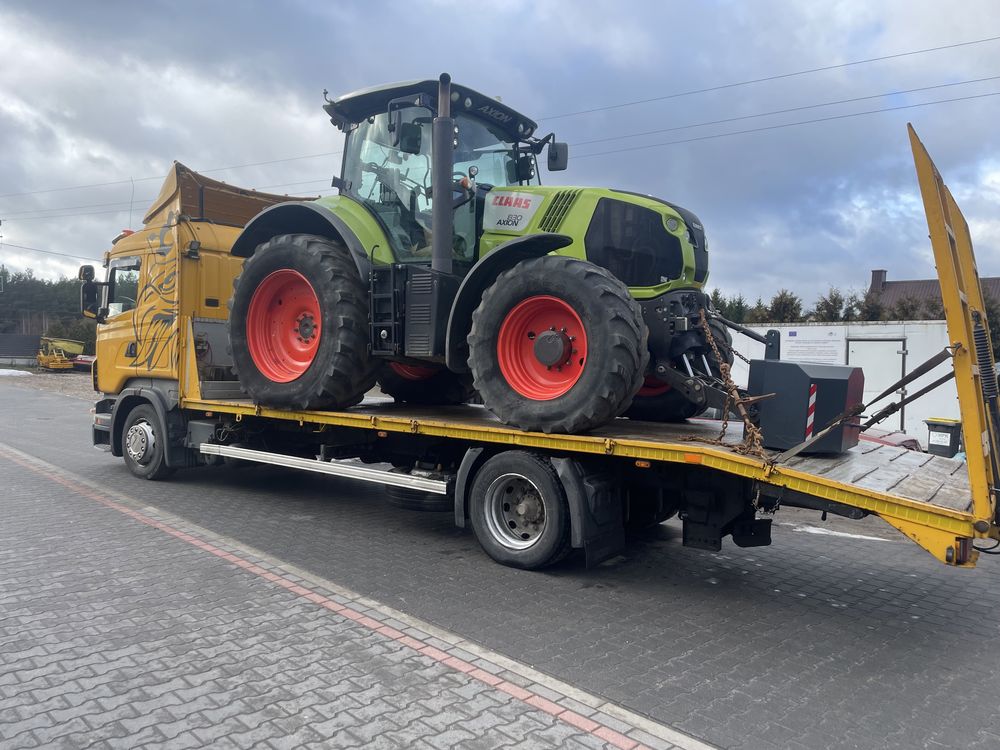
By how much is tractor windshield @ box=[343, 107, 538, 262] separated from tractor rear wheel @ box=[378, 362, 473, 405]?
1.77 m

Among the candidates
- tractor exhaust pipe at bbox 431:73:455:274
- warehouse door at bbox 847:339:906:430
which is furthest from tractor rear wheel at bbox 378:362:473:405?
warehouse door at bbox 847:339:906:430

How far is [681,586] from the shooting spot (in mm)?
5633

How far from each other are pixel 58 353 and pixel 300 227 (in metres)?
42.2

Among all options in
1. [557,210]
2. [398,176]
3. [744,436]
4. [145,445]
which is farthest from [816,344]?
[145,445]

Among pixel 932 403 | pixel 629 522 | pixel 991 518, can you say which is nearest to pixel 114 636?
pixel 629 522

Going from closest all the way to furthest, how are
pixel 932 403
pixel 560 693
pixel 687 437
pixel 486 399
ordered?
pixel 560 693 → pixel 687 437 → pixel 486 399 → pixel 932 403

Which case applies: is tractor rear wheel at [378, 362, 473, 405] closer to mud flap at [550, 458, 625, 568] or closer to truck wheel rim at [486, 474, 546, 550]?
truck wheel rim at [486, 474, 546, 550]

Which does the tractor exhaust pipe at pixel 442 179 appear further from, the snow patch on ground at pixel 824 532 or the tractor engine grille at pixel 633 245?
the snow patch on ground at pixel 824 532

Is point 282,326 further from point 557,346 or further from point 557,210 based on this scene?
point 557,346

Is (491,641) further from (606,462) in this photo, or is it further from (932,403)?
(932,403)

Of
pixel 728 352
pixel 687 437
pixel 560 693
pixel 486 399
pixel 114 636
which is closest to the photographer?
pixel 560 693

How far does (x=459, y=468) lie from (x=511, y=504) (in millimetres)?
573

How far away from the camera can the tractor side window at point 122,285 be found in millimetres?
9711

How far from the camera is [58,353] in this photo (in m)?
42.8
